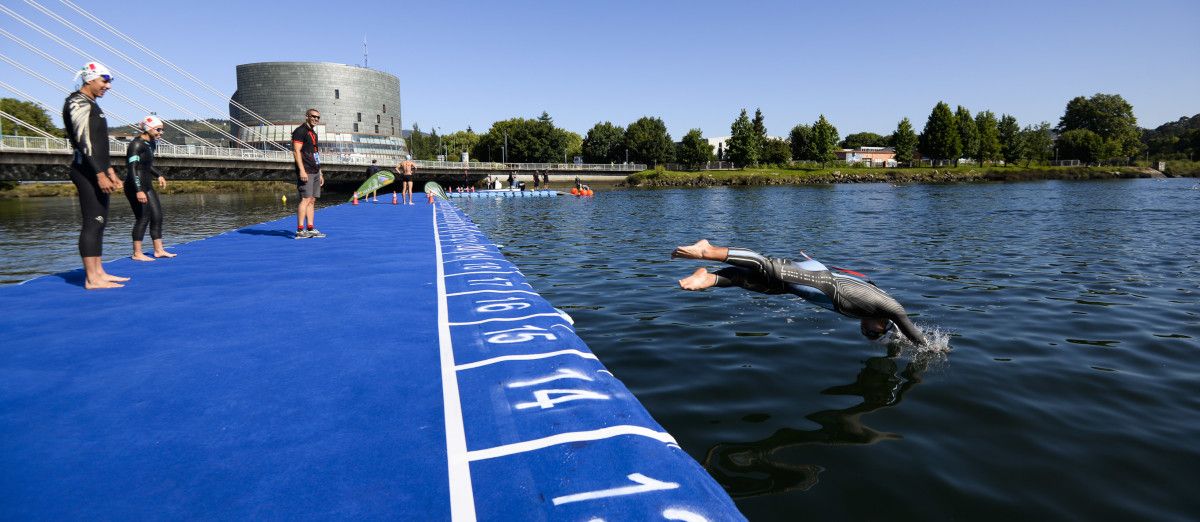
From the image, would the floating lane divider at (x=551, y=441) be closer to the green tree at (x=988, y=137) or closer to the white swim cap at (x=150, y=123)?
the white swim cap at (x=150, y=123)

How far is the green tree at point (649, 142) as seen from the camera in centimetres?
11412

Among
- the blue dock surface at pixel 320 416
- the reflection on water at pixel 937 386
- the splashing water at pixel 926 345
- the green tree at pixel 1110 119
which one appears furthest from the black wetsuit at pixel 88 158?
the green tree at pixel 1110 119

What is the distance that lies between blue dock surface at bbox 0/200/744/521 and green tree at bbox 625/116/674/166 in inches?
4361

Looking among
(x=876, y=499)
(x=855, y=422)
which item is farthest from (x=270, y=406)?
(x=855, y=422)

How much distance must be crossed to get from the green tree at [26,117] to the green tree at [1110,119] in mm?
187608

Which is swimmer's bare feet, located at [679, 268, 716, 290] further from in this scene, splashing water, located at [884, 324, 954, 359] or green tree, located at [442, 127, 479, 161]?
green tree, located at [442, 127, 479, 161]

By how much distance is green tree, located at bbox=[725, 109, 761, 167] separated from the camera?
10619 centimetres

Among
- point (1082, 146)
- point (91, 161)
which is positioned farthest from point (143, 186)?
point (1082, 146)

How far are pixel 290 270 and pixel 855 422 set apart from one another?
22.8 feet

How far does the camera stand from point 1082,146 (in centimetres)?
11644

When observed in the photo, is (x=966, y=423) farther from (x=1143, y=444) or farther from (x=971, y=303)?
(x=971, y=303)

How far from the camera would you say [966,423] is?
4.49 m

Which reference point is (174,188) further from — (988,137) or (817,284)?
(988,137)

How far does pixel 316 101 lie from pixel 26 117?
1795 inches
